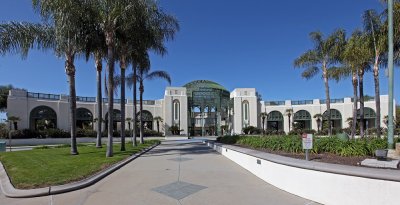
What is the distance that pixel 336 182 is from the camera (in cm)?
626

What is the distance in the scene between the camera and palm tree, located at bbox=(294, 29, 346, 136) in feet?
90.5

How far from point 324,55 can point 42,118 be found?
4637 centimetres

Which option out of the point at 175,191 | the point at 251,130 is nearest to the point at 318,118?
the point at 251,130

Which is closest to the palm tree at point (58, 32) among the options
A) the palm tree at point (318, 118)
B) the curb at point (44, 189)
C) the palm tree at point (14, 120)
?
the curb at point (44, 189)

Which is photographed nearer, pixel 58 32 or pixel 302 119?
pixel 58 32

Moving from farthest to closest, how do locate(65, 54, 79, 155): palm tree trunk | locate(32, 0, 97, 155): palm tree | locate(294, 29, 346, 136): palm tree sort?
locate(294, 29, 346, 136): palm tree
locate(65, 54, 79, 155): palm tree trunk
locate(32, 0, 97, 155): palm tree

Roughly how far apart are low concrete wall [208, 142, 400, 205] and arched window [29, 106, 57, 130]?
168ft

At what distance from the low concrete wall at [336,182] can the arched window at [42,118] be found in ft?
168

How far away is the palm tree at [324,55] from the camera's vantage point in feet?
90.5

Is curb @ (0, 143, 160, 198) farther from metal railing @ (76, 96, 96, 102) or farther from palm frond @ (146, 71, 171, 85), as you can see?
metal railing @ (76, 96, 96, 102)

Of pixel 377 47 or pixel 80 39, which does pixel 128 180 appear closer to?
pixel 80 39

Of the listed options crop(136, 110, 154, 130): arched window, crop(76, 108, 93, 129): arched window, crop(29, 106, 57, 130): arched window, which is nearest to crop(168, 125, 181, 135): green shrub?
crop(136, 110, 154, 130): arched window

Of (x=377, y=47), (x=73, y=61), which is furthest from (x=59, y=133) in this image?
(x=377, y=47)

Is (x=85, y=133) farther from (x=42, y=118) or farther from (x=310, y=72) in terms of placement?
(x=310, y=72)
